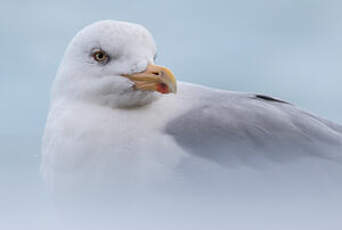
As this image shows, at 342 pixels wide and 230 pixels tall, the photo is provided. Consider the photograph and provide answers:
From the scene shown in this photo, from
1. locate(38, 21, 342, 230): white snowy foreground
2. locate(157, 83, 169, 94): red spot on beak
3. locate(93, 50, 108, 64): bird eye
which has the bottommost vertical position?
locate(38, 21, 342, 230): white snowy foreground

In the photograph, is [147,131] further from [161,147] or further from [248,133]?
[248,133]

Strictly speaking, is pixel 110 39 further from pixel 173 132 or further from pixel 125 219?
pixel 125 219

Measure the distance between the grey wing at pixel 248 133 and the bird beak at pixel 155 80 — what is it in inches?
7.9

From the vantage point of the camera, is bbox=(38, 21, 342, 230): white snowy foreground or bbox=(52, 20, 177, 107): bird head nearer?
bbox=(38, 21, 342, 230): white snowy foreground

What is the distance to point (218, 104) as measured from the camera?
2.92m

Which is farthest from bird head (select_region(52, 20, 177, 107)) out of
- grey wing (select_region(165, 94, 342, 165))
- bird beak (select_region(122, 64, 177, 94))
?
grey wing (select_region(165, 94, 342, 165))

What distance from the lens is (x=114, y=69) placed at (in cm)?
280

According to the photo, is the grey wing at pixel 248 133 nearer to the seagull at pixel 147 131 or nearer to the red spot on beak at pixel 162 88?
the seagull at pixel 147 131

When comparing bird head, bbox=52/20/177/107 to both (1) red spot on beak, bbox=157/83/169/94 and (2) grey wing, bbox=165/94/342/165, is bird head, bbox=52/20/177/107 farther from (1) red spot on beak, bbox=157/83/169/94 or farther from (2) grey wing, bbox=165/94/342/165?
(2) grey wing, bbox=165/94/342/165

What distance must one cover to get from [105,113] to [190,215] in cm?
69

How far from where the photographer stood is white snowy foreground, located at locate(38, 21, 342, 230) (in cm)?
255

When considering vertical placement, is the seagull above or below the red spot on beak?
below

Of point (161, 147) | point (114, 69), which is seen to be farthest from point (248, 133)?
point (114, 69)

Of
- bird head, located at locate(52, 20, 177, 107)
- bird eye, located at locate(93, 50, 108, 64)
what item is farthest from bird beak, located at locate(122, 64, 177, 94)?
bird eye, located at locate(93, 50, 108, 64)
